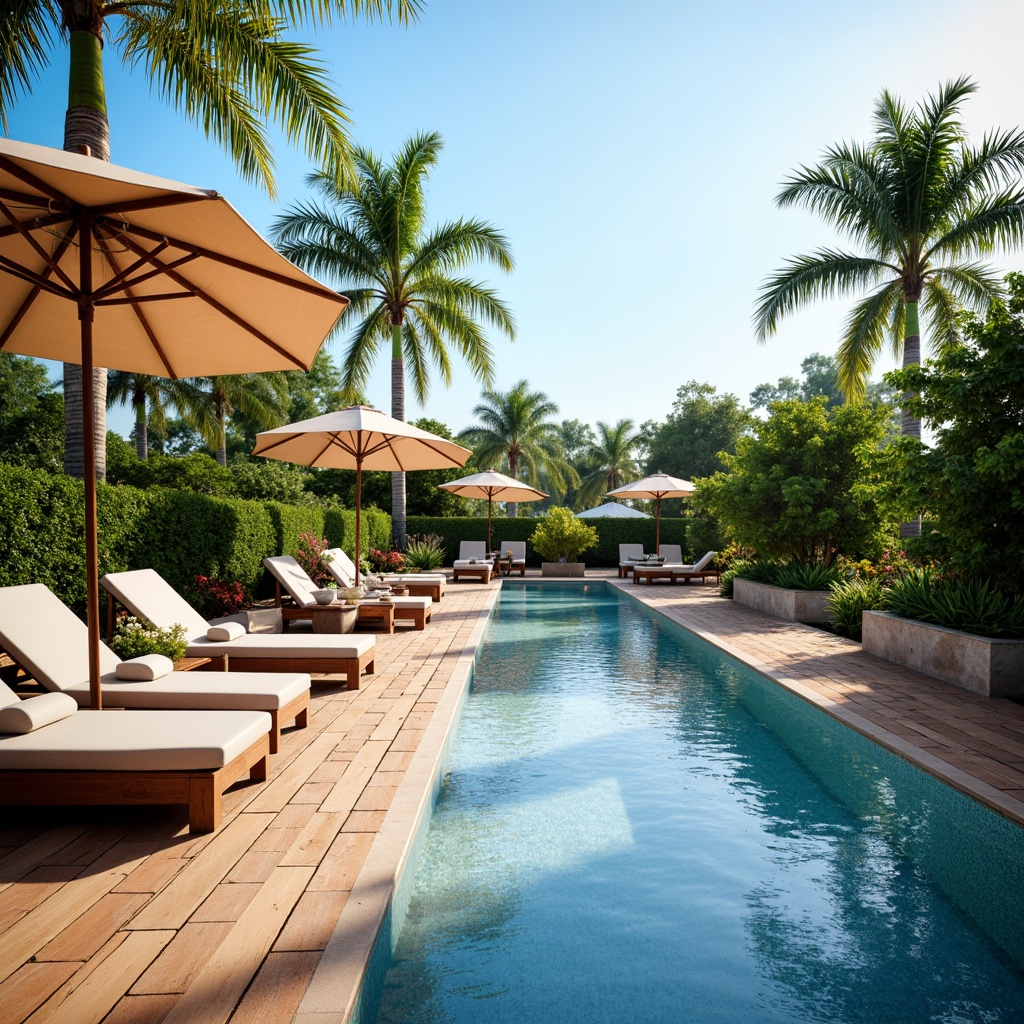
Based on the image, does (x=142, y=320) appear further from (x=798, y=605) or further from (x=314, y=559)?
(x=798, y=605)

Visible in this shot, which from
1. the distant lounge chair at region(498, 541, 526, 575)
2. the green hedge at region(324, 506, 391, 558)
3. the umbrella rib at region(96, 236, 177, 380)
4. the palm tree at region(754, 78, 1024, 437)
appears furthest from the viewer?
the distant lounge chair at region(498, 541, 526, 575)

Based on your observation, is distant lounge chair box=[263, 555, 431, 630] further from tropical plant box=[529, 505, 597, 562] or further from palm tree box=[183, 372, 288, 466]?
palm tree box=[183, 372, 288, 466]

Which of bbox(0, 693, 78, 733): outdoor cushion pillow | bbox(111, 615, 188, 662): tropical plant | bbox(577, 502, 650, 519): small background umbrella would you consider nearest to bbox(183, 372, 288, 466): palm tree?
bbox(577, 502, 650, 519): small background umbrella

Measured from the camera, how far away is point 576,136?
13828mm

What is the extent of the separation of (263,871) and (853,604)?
9076 millimetres

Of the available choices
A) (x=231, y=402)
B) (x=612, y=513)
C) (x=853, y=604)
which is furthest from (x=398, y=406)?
(x=231, y=402)

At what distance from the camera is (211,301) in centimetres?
486

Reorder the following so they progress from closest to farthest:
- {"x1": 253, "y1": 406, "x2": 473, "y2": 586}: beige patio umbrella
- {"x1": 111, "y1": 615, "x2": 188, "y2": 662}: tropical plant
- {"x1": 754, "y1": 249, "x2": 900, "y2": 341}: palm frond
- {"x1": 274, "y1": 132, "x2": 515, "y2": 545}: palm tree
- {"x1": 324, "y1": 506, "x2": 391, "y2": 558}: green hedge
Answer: {"x1": 111, "y1": 615, "x2": 188, "y2": 662}: tropical plant, {"x1": 253, "y1": 406, "x2": 473, "y2": 586}: beige patio umbrella, {"x1": 754, "y1": 249, "x2": 900, "y2": 341}: palm frond, {"x1": 324, "y1": 506, "x2": 391, "y2": 558}: green hedge, {"x1": 274, "y1": 132, "x2": 515, "y2": 545}: palm tree

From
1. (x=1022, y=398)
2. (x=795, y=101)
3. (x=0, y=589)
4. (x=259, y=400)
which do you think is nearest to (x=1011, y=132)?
(x=795, y=101)

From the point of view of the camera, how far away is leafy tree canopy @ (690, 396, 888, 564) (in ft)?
40.3

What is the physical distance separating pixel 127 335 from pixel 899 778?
6.25m

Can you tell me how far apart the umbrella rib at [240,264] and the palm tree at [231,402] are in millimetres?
30418

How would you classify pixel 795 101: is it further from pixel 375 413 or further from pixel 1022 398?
pixel 375 413

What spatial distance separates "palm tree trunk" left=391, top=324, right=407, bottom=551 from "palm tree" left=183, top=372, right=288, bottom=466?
1623 cm
